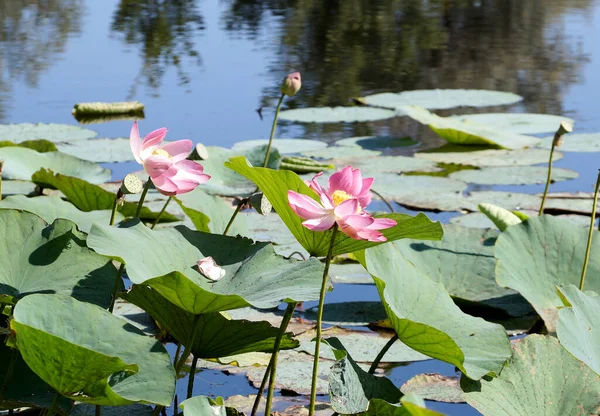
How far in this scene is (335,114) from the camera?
3994 mm

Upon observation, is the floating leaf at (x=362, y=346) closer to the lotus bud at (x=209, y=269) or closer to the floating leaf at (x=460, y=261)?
the floating leaf at (x=460, y=261)

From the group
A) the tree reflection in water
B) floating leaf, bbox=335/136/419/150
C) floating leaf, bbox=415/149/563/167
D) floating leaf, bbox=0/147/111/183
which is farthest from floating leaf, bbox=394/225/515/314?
the tree reflection in water

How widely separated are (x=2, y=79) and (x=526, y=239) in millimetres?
3823

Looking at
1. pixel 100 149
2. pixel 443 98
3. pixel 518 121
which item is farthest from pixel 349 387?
pixel 443 98

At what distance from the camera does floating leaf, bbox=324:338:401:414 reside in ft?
3.44

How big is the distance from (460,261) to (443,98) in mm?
2662

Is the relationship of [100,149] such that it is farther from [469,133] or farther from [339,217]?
[339,217]

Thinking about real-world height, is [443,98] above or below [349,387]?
below

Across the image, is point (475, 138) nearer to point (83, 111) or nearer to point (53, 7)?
point (83, 111)

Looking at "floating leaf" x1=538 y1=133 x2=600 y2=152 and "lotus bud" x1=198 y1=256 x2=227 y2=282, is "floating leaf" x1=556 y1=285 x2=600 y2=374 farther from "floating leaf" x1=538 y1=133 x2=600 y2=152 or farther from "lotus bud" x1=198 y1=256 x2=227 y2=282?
"floating leaf" x1=538 y1=133 x2=600 y2=152

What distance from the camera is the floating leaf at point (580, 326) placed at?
1.10 metres

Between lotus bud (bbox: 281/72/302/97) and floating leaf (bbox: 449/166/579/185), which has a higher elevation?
lotus bud (bbox: 281/72/302/97)

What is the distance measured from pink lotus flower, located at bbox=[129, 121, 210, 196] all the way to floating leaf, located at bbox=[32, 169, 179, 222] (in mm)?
932

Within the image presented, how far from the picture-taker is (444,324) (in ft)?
4.13
